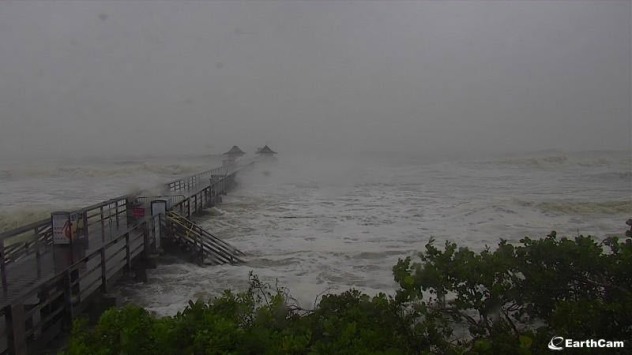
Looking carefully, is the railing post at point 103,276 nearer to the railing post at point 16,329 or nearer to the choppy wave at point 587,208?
the railing post at point 16,329

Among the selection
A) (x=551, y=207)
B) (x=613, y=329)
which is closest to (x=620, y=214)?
(x=551, y=207)

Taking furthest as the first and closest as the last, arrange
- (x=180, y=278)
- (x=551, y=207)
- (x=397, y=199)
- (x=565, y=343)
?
(x=397, y=199) < (x=551, y=207) < (x=180, y=278) < (x=565, y=343)

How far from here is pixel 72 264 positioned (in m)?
9.08

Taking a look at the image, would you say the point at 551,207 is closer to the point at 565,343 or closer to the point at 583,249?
the point at 583,249

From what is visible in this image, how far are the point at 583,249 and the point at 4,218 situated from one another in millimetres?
27846

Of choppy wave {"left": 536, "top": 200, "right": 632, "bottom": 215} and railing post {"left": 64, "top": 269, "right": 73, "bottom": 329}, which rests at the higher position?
railing post {"left": 64, "top": 269, "right": 73, "bottom": 329}

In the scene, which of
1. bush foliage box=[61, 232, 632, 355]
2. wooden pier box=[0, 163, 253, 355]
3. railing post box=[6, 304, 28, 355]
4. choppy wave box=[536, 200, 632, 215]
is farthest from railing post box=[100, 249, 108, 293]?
choppy wave box=[536, 200, 632, 215]

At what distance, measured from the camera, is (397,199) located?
111ft

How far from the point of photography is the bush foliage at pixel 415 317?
4.25 m

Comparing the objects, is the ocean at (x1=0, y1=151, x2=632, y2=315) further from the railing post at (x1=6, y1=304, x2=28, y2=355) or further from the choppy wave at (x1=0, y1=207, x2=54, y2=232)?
the railing post at (x1=6, y1=304, x2=28, y2=355)

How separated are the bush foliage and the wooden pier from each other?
10.3 feet
